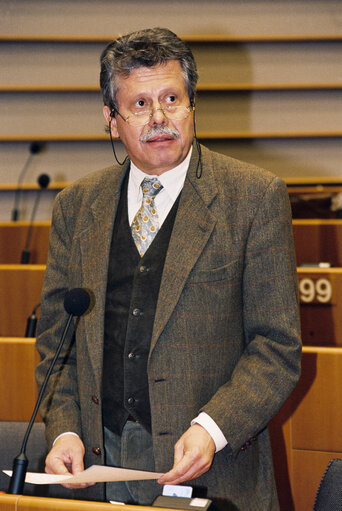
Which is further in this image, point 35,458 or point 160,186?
point 35,458

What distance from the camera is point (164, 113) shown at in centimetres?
141

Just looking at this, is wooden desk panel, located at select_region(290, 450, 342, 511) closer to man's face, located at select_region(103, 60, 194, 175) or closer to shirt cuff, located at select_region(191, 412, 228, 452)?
shirt cuff, located at select_region(191, 412, 228, 452)

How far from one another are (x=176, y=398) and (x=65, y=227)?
1.66ft

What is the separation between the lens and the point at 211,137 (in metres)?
4.78

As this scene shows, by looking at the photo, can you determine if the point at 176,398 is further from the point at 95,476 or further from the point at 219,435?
the point at 95,476

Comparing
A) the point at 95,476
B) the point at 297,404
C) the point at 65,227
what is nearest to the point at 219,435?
the point at 95,476

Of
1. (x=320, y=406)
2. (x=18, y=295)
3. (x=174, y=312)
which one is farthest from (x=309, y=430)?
(x=18, y=295)

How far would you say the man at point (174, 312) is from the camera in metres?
1.29

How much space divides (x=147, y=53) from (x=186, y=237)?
0.40m

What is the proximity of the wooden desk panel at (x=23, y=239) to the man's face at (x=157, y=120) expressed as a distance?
271 centimetres

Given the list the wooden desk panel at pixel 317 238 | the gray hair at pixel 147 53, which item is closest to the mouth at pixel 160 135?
the gray hair at pixel 147 53

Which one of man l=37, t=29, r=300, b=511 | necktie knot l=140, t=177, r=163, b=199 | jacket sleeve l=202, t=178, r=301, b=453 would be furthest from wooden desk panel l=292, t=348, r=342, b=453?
necktie knot l=140, t=177, r=163, b=199

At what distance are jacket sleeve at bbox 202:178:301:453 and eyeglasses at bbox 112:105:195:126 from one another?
0.81 ft

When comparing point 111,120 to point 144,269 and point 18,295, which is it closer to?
point 144,269
